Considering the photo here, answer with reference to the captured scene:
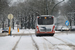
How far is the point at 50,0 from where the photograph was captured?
199 feet

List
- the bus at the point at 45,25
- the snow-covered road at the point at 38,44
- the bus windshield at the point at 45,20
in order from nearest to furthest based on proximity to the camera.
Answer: the snow-covered road at the point at 38,44 < the bus at the point at 45,25 < the bus windshield at the point at 45,20

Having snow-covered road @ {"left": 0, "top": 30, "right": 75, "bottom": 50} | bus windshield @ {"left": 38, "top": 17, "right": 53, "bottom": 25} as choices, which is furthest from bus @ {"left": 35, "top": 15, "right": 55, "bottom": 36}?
snow-covered road @ {"left": 0, "top": 30, "right": 75, "bottom": 50}

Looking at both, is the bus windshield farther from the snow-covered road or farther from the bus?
the snow-covered road

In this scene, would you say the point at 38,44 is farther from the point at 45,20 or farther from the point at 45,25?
the point at 45,20

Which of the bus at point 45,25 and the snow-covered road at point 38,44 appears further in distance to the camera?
the bus at point 45,25

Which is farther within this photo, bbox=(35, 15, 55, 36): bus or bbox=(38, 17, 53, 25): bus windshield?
bbox=(38, 17, 53, 25): bus windshield

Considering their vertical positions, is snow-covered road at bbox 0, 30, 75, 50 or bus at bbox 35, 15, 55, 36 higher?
bus at bbox 35, 15, 55, 36

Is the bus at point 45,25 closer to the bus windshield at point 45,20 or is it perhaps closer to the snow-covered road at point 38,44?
the bus windshield at point 45,20

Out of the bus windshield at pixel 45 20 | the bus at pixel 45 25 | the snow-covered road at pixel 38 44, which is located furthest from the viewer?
the bus windshield at pixel 45 20

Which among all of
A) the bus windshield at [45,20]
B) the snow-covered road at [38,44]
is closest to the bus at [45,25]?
the bus windshield at [45,20]

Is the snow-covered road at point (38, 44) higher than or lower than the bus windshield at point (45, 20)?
lower

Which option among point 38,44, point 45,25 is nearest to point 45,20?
point 45,25

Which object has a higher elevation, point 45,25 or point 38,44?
point 45,25

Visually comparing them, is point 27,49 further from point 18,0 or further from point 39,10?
point 18,0
